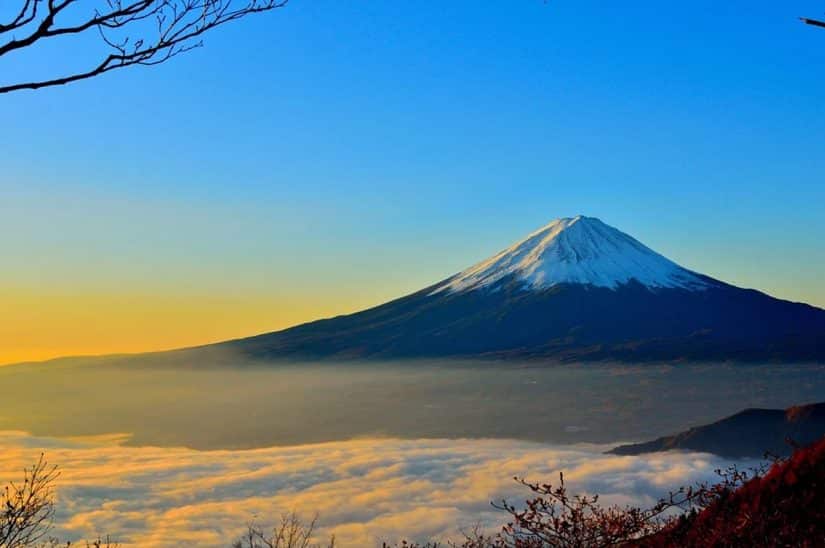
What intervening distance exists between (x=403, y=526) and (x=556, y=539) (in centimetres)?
19245

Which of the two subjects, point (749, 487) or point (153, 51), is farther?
point (749, 487)

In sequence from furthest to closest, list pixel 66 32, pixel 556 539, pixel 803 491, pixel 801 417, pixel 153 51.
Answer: pixel 801 417, pixel 803 491, pixel 556 539, pixel 153 51, pixel 66 32

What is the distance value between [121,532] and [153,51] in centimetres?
20384

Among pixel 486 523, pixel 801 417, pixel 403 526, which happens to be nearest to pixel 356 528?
pixel 403 526

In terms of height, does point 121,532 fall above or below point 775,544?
below

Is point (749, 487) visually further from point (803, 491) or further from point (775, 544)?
point (775, 544)

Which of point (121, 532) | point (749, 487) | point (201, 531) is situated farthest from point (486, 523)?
point (749, 487)

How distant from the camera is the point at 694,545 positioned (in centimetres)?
1104

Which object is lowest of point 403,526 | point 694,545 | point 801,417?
point 403,526

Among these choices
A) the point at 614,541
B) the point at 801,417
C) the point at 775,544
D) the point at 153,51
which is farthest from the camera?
the point at 801,417

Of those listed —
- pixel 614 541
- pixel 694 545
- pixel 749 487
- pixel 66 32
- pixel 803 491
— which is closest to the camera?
pixel 66 32

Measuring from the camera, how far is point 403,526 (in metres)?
196

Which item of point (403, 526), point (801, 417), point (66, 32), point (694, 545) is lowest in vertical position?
point (403, 526)

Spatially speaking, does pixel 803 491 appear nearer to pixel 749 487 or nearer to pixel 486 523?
pixel 749 487
